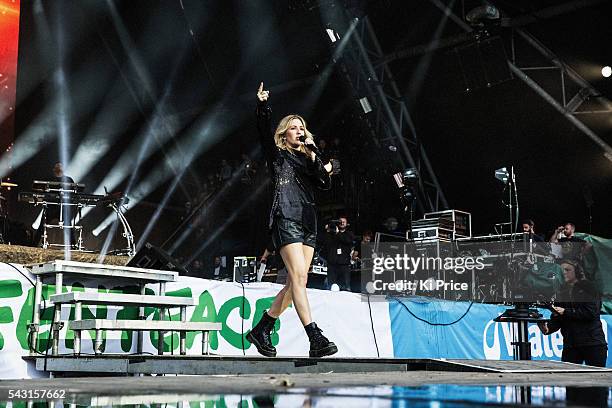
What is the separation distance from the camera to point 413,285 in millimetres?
11398

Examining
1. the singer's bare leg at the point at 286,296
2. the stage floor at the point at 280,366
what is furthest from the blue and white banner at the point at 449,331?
the stage floor at the point at 280,366

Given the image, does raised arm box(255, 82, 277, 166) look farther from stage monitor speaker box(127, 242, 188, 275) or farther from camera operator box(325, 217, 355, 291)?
camera operator box(325, 217, 355, 291)

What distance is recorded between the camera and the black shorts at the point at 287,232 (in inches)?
186

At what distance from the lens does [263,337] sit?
190 inches

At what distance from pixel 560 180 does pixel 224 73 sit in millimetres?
7928

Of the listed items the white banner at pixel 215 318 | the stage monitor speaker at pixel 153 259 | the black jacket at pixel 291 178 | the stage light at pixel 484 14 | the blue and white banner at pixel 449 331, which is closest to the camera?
the black jacket at pixel 291 178

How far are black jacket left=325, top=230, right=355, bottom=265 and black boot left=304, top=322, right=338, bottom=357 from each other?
323 inches

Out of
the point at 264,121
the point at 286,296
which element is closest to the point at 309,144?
the point at 264,121

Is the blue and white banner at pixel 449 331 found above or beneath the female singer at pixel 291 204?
beneath

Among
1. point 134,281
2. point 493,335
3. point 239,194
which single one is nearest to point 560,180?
point 493,335

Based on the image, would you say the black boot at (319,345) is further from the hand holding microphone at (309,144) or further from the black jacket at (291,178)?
the hand holding microphone at (309,144)

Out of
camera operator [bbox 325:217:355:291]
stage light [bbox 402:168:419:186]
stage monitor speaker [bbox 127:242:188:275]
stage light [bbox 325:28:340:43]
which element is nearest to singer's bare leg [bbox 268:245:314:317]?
stage monitor speaker [bbox 127:242:188:275]

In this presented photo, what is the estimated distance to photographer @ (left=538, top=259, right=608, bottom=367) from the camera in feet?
21.2

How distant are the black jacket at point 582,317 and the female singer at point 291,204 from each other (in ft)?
10.1
